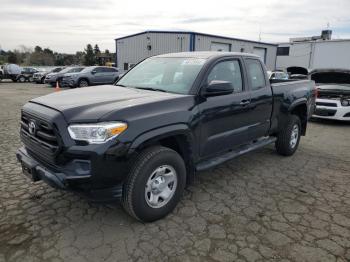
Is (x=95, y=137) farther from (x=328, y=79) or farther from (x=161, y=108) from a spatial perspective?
(x=328, y=79)

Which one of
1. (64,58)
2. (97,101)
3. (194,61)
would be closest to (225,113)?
(194,61)

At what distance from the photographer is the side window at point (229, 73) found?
159 inches

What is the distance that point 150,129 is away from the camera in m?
3.07

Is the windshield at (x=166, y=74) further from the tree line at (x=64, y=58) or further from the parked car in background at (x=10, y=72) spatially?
the tree line at (x=64, y=58)

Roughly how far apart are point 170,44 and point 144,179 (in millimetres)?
25599

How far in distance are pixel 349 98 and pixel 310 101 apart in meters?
3.62

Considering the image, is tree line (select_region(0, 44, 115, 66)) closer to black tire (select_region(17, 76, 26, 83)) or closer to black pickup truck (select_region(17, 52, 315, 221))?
black tire (select_region(17, 76, 26, 83))

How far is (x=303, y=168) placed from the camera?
206 inches

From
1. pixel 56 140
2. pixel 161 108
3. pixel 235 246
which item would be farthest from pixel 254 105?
pixel 56 140

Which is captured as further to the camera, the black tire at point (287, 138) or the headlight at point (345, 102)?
the headlight at point (345, 102)

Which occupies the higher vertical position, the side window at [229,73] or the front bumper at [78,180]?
the side window at [229,73]

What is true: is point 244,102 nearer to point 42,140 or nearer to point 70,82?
point 42,140

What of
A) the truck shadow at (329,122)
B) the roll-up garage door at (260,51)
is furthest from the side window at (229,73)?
the roll-up garage door at (260,51)

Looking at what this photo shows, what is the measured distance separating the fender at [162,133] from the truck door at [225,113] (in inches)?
12.9
